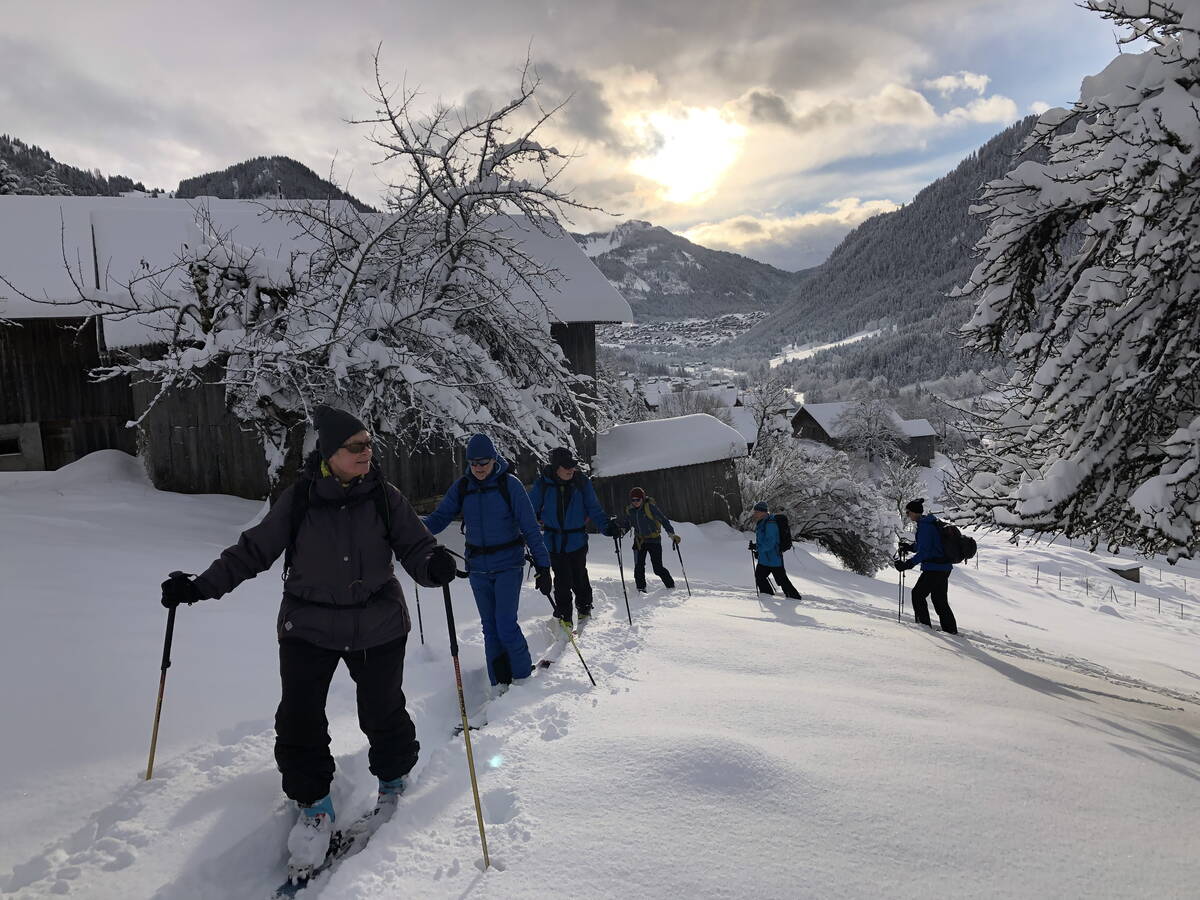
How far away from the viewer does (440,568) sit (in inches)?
123

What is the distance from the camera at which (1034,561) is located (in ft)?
108

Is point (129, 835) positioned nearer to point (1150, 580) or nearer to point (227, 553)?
point (227, 553)

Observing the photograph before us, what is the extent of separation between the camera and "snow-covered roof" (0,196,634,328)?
12898 millimetres

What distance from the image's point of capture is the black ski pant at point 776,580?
33.0ft

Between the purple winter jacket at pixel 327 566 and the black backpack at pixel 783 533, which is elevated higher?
the purple winter jacket at pixel 327 566

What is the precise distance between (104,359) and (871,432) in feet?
190

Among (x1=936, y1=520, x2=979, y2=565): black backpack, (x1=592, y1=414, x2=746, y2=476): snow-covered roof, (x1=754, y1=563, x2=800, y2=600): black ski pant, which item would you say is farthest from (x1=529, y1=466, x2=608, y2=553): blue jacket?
(x1=592, y1=414, x2=746, y2=476): snow-covered roof

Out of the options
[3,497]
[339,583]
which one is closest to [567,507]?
[339,583]

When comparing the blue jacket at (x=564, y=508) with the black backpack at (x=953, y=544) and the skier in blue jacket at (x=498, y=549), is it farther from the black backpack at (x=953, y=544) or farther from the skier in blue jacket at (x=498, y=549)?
the black backpack at (x=953, y=544)

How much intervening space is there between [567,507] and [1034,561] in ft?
118

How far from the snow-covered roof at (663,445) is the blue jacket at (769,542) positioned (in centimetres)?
757

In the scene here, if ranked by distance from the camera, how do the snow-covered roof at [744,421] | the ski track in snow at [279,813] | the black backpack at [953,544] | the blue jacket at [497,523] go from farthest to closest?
the snow-covered roof at [744,421], the black backpack at [953,544], the blue jacket at [497,523], the ski track in snow at [279,813]

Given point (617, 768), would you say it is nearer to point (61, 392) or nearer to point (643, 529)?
point (643, 529)

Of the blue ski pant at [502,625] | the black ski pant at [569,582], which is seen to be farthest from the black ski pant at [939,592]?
Answer: the blue ski pant at [502,625]
